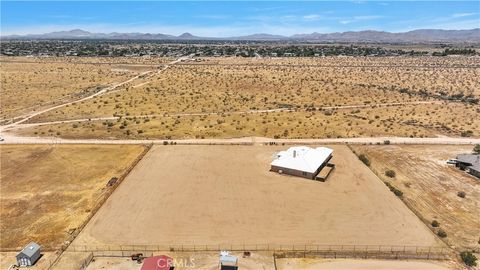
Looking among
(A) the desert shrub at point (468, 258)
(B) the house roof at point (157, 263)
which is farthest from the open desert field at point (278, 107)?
(B) the house roof at point (157, 263)

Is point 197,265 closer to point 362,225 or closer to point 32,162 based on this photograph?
point 362,225

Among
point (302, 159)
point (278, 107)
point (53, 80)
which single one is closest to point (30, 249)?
point (302, 159)

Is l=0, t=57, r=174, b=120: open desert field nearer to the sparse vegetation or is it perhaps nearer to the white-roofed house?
the white-roofed house

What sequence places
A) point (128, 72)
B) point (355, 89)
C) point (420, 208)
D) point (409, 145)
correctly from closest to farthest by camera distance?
point (420, 208) → point (409, 145) → point (355, 89) → point (128, 72)

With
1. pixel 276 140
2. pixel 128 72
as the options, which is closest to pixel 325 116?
pixel 276 140

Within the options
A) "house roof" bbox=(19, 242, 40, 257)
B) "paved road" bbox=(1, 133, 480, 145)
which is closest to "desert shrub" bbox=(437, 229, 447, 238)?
"paved road" bbox=(1, 133, 480, 145)

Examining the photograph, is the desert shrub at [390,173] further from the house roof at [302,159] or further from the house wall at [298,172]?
the house wall at [298,172]
